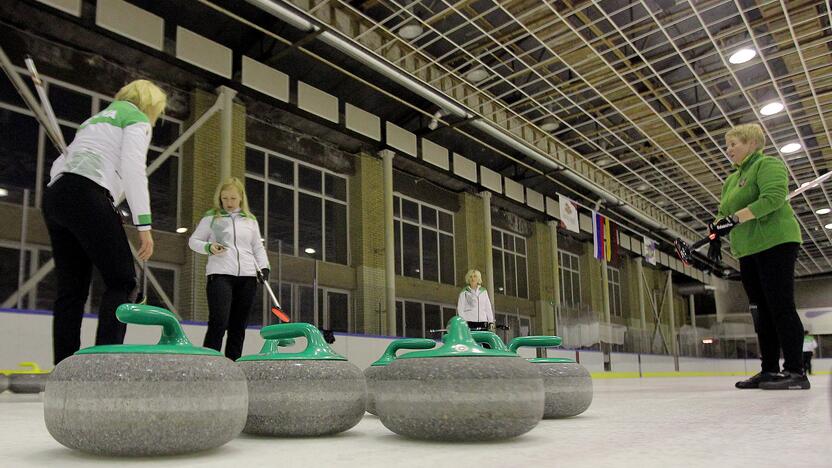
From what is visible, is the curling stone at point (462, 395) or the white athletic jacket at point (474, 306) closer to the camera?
the curling stone at point (462, 395)

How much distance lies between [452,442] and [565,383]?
3.01 feet

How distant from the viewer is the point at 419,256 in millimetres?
17828

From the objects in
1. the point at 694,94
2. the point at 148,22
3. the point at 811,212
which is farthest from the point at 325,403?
the point at 811,212

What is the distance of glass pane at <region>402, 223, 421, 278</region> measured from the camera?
→ 1733 centimetres

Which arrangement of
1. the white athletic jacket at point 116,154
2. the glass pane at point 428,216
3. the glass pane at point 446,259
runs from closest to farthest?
the white athletic jacket at point 116,154
the glass pane at point 428,216
the glass pane at point 446,259

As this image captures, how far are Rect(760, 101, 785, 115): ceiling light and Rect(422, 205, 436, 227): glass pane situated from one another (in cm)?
865

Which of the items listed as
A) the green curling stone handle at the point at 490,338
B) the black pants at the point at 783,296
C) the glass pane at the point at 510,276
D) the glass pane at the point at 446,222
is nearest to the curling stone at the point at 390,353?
the green curling stone handle at the point at 490,338

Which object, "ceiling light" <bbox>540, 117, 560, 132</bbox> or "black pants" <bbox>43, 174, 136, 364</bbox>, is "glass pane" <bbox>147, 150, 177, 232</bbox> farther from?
"black pants" <bbox>43, 174, 136, 364</bbox>

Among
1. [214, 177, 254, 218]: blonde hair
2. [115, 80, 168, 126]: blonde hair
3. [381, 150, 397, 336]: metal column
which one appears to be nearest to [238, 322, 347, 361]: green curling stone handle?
[115, 80, 168, 126]: blonde hair

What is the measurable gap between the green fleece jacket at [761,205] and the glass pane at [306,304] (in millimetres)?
5863

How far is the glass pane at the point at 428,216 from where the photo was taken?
18.2 m

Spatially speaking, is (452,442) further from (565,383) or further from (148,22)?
(148,22)

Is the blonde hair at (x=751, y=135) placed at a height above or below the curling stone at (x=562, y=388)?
above

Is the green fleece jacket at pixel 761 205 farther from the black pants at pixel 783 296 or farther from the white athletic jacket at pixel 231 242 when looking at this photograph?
the white athletic jacket at pixel 231 242
